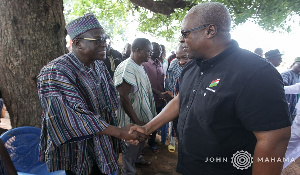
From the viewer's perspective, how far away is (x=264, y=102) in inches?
48.5

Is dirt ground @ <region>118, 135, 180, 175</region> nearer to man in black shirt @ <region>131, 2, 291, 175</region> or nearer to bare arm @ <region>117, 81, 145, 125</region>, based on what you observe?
bare arm @ <region>117, 81, 145, 125</region>

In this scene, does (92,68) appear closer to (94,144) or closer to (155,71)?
(94,144)

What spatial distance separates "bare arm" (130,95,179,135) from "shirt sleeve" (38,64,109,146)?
72 centimetres

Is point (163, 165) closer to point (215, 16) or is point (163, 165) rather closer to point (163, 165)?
point (163, 165)

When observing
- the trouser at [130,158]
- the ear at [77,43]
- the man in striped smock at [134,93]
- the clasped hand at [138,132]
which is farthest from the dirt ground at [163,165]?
the ear at [77,43]

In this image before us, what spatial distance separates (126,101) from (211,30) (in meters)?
1.86

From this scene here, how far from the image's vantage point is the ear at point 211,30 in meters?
1.54

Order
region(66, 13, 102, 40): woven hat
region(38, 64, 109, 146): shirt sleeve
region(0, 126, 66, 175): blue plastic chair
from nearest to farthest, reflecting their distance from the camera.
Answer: region(38, 64, 109, 146): shirt sleeve → region(66, 13, 102, 40): woven hat → region(0, 126, 66, 175): blue plastic chair

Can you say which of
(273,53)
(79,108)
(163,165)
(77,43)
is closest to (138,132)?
(79,108)

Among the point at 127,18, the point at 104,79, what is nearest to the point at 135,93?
the point at 104,79

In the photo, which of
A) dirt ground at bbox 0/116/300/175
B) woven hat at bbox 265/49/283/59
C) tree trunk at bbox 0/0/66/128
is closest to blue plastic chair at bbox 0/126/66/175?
tree trunk at bbox 0/0/66/128

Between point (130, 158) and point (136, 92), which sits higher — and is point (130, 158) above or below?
below

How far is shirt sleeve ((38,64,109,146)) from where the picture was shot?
1.71 meters

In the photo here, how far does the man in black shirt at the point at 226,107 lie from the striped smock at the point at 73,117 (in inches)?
30.0
